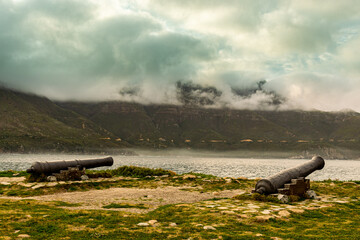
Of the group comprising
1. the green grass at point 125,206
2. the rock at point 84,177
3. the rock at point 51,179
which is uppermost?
the green grass at point 125,206

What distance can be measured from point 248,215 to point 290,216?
1.84 m

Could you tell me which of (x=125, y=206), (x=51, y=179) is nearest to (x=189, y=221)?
(x=125, y=206)

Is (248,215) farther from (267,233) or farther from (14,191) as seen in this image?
(14,191)

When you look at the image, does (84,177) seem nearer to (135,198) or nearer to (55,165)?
(55,165)

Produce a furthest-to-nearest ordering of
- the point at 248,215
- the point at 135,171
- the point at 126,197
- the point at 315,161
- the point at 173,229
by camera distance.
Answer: the point at 135,171 < the point at 315,161 < the point at 126,197 < the point at 248,215 < the point at 173,229

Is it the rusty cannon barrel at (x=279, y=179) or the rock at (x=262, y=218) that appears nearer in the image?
the rock at (x=262, y=218)

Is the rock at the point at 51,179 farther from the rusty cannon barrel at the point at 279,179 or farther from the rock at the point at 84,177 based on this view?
the rusty cannon barrel at the point at 279,179

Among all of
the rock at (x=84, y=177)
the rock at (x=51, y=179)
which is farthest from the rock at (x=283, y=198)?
the rock at (x=51, y=179)

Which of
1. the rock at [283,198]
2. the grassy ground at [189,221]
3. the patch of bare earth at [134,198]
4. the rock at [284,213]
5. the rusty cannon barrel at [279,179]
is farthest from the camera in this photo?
the rusty cannon barrel at [279,179]

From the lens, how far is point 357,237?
8.57 m

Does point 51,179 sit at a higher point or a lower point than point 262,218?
lower

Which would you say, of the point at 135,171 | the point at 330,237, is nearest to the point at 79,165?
the point at 135,171

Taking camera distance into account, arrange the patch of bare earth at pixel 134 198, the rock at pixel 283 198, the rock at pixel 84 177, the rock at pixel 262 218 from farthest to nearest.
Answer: the rock at pixel 84 177
the patch of bare earth at pixel 134 198
the rock at pixel 283 198
the rock at pixel 262 218

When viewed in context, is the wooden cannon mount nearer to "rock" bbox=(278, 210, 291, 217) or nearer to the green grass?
the green grass
